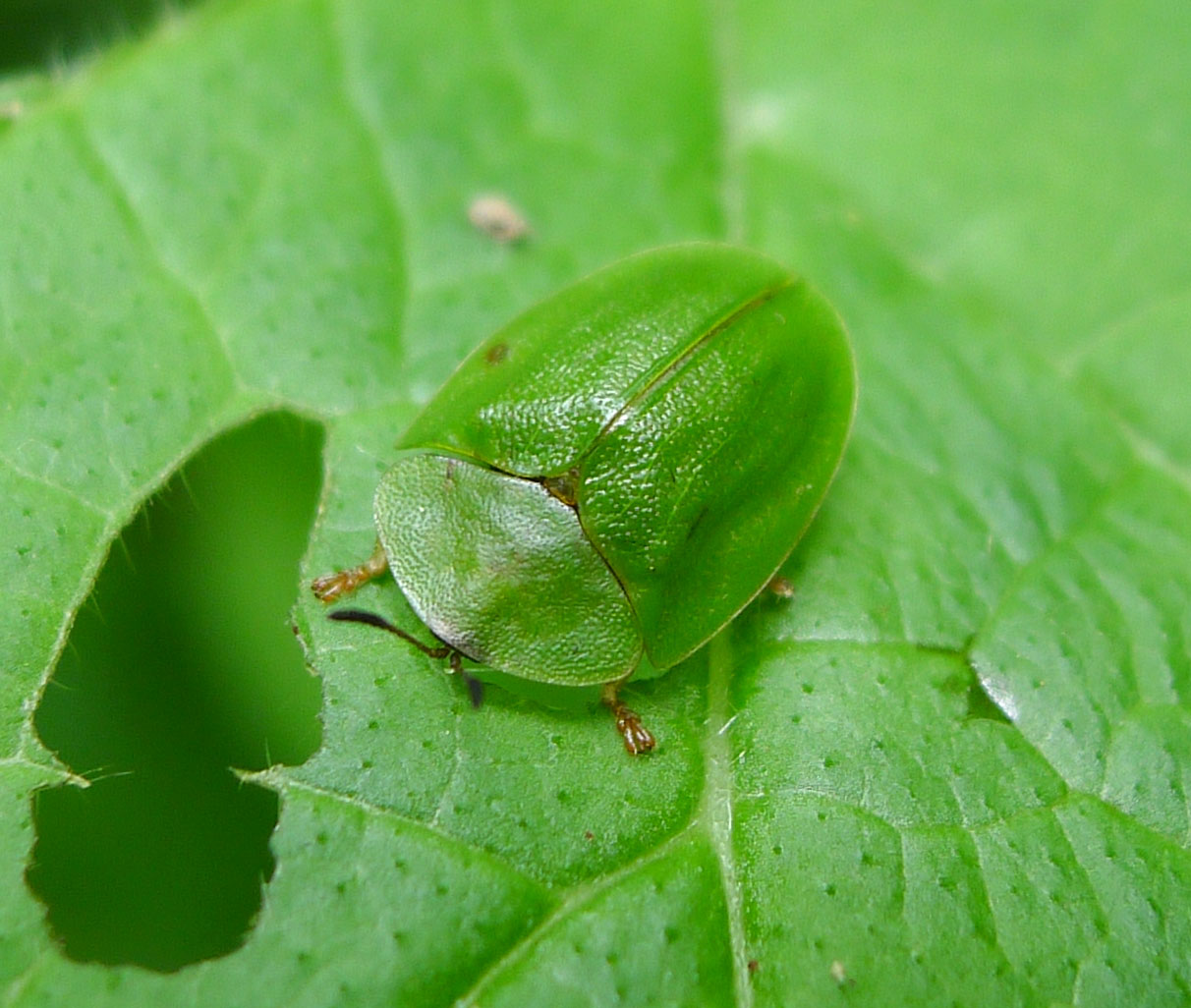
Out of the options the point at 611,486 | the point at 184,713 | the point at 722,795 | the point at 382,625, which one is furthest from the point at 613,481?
the point at 184,713

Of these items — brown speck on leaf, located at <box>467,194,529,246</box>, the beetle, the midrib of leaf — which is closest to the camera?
Result: the midrib of leaf

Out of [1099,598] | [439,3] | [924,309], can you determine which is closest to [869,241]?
[924,309]

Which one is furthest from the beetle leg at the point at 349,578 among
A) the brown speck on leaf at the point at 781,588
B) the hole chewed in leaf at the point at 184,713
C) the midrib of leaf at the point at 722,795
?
the brown speck on leaf at the point at 781,588

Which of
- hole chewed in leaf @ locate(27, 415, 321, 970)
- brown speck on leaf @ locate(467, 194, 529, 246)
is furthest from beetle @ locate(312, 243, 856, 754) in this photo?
brown speck on leaf @ locate(467, 194, 529, 246)

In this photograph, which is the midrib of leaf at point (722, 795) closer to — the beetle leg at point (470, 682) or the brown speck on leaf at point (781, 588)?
the brown speck on leaf at point (781, 588)

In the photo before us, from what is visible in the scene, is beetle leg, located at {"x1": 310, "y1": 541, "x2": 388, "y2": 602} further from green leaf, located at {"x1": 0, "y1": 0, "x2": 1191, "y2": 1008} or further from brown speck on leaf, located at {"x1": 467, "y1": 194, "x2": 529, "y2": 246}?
brown speck on leaf, located at {"x1": 467, "y1": 194, "x2": 529, "y2": 246}
